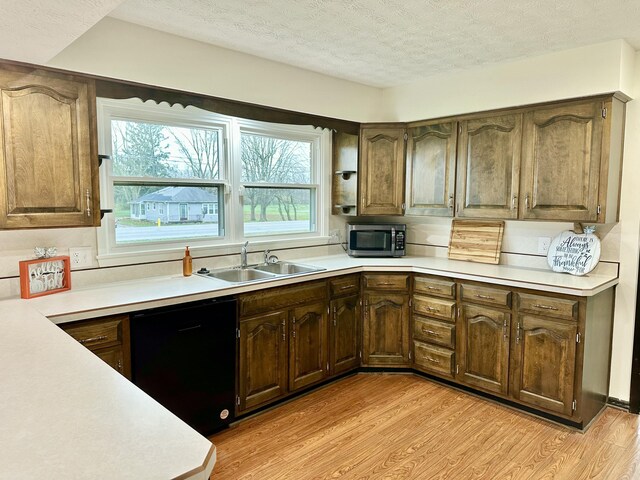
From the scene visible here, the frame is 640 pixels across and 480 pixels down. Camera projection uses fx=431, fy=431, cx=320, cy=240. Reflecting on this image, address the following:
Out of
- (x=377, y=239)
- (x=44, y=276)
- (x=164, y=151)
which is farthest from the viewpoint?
(x=377, y=239)

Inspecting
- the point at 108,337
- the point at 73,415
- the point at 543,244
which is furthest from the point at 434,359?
the point at 73,415

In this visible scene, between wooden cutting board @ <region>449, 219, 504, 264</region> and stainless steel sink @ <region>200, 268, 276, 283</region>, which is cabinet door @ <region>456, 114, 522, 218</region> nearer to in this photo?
wooden cutting board @ <region>449, 219, 504, 264</region>

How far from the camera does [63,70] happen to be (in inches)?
90.4

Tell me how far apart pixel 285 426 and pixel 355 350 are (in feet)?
3.23

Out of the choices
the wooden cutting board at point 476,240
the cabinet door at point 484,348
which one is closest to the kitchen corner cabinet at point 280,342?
the cabinet door at point 484,348

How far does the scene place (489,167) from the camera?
3342mm

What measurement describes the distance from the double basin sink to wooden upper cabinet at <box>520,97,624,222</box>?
1704 mm

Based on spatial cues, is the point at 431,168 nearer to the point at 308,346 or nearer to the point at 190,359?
the point at 308,346

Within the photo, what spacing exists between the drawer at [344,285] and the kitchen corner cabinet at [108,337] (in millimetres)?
1535

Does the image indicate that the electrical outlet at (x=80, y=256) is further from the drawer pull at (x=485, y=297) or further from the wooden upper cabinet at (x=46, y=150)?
the drawer pull at (x=485, y=297)

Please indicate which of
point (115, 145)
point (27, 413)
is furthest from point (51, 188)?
point (27, 413)

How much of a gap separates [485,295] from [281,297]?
1472 mm

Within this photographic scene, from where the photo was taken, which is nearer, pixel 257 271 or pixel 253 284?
pixel 253 284

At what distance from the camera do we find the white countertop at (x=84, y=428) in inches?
33.9
